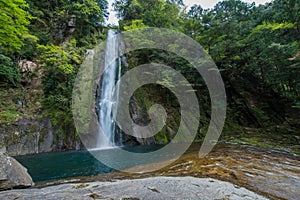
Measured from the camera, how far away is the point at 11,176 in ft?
11.2

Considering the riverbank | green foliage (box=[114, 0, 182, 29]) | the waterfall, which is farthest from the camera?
green foliage (box=[114, 0, 182, 29])

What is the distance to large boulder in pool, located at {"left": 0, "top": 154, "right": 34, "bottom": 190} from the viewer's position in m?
3.29

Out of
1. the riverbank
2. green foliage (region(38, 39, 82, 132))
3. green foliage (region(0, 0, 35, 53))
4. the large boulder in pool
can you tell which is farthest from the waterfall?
the large boulder in pool

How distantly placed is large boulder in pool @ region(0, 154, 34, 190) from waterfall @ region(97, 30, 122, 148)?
269 inches

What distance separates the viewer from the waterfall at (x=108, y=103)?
10.9 m

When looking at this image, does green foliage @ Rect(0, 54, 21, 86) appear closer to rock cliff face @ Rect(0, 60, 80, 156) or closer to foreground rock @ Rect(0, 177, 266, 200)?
rock cliff face @ Rect(0, 60, 80, 156)

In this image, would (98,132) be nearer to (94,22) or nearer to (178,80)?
(178,80)

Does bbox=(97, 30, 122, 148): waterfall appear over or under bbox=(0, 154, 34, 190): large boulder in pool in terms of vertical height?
over

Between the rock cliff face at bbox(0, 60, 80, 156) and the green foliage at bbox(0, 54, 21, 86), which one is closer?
the rock cliff face at bbox(0, 60, 80, 156)

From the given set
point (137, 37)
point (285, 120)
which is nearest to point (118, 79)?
point (137, 37)

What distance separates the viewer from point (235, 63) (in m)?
14.0

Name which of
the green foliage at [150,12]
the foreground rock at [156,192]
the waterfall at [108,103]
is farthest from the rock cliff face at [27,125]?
the green foliage at [150,12]

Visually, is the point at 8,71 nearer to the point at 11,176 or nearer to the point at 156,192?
the point at 11,176

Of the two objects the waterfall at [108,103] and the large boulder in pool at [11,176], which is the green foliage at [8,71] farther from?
the large boulder in pool at [11,176]
